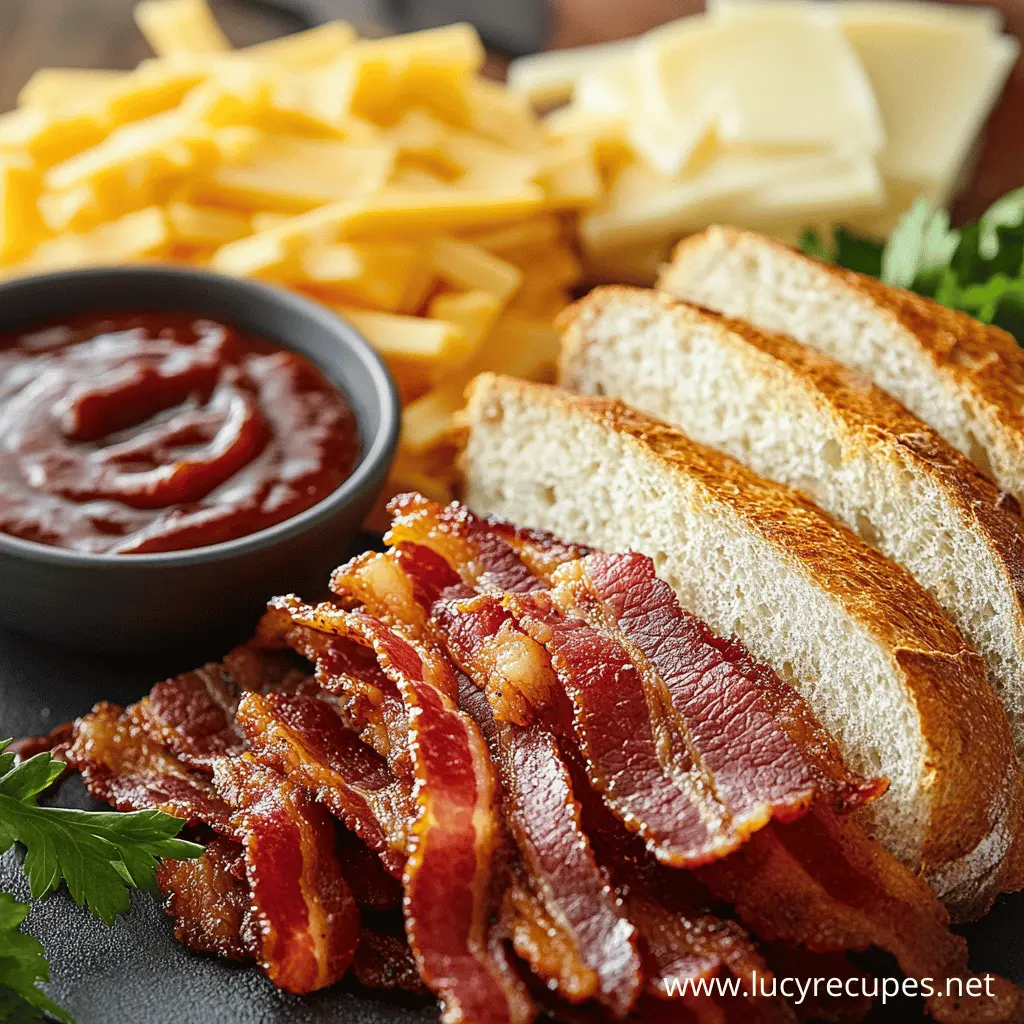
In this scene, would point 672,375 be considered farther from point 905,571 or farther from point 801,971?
point 801,971

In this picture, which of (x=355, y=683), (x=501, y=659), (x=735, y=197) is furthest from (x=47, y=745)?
(x=735, y=197)

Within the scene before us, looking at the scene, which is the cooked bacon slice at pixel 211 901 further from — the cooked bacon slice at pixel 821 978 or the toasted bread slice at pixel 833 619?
the toasted bread slice at pixel 833 619

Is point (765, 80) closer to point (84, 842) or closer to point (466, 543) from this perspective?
point (466, 543)

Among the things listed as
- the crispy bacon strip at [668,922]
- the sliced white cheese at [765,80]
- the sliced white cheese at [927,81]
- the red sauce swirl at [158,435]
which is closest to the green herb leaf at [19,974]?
the red sauce swirl at [158,435]

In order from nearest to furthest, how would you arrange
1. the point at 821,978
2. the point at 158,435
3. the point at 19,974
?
the point at 19,974 → the point at 821,978 → the point at 158,435

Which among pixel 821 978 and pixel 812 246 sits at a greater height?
pixel 812 246

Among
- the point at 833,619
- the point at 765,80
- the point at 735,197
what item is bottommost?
the point at 833,619
